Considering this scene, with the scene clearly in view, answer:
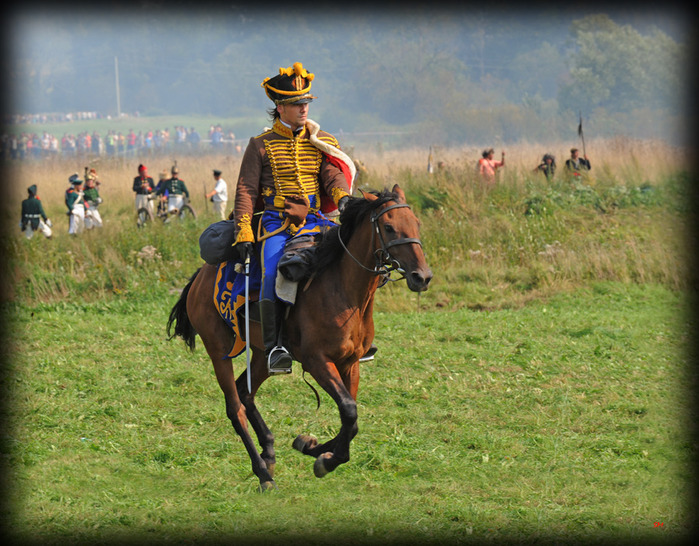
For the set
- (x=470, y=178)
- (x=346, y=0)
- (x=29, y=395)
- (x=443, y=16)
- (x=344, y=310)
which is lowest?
(x=29, y=395)

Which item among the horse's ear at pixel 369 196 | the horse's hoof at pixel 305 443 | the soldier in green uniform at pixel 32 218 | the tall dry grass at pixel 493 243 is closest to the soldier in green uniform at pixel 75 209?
the soldier in green uniform at pixel 32 218

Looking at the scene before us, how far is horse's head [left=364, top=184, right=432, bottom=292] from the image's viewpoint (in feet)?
18.6

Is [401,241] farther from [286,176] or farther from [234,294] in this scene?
[234,294]

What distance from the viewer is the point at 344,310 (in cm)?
630

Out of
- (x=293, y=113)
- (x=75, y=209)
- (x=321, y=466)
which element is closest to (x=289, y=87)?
(x=293, y=113)

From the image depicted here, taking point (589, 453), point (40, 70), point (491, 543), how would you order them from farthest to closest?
point (40, 70)
point (589, 453)
point (491, 543)

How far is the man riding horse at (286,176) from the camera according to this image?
6.71m

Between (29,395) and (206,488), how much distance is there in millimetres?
3358

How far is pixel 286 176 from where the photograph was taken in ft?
22.4

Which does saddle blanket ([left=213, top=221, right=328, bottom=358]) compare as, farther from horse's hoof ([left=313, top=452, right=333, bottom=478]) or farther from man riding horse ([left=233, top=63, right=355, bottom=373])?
horse's hoof ([left=313, top=452, right=333, bottom=478])

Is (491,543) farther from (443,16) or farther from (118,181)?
(443,16)

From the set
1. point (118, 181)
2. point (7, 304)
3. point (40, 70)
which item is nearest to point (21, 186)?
point (118, 181)

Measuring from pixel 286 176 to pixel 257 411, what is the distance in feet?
6.69

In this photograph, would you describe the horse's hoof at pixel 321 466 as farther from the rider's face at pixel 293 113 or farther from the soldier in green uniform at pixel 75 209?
the soldier in green uniform at pixel 75 209
